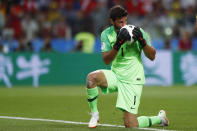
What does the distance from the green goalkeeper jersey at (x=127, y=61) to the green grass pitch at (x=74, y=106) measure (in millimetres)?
812

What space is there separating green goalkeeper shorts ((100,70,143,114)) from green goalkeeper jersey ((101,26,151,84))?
0.08 metres

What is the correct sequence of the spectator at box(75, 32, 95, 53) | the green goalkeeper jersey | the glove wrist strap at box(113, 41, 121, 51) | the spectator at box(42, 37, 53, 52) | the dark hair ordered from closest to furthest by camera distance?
the glove wrist strap at box(113, 41, 121, 51)
the dark hair
the green goalkeeper jersey
the spectator at box(42, 37, 53, 52)
the spectator at box(75, 32, 95, 53)

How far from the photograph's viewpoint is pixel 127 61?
30.9ft

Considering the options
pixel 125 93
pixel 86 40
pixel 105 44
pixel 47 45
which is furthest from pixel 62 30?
pixel 125 93

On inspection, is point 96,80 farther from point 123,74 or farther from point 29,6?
point 29,6

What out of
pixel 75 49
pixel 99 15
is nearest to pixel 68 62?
pixel 75 49

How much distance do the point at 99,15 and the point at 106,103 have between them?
8421mm

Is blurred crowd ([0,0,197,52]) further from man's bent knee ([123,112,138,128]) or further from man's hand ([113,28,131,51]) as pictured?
man's hand ([113,28,131,51])

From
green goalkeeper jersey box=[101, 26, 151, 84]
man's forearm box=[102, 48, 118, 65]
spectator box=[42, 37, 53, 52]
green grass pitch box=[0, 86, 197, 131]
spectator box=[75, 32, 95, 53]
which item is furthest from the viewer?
spectator box=[75, 32, 95, 53]

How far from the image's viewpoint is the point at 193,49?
72.5 ft

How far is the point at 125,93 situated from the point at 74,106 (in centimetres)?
480

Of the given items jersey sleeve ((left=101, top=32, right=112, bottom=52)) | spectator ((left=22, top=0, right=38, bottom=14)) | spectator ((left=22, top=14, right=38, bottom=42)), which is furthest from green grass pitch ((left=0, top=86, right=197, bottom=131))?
spectator ((left=22, top=0, right=38, bottom=14))

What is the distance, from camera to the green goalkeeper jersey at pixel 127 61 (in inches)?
367

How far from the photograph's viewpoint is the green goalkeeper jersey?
9320 millimetres
